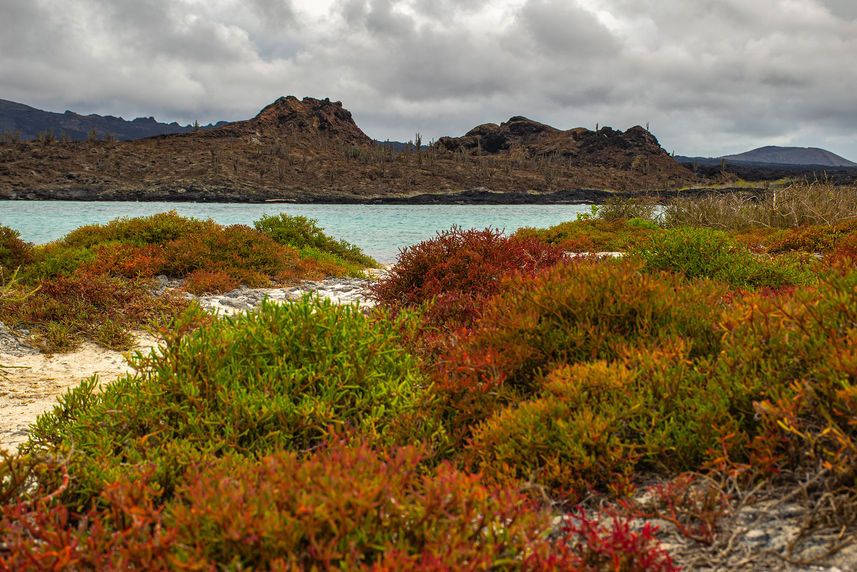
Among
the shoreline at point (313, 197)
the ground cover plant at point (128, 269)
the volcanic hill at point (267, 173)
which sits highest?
the volcanic hill at point (267, 173)

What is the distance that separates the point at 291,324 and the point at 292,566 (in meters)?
2.06

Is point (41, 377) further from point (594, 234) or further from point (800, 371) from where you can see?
point (594, 234)

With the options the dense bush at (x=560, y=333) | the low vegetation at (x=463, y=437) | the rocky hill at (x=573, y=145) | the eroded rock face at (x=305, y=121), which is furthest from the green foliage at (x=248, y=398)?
the eroded rock face at (x=305, y=121)

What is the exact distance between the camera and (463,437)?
2.86 metres

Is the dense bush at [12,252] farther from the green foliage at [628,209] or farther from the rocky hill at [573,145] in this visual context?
the rocky hill at [573,145]

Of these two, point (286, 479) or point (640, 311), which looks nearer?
point (286, 479)

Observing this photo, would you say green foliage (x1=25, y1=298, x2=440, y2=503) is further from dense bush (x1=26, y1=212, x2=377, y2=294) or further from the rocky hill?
the rocky hill

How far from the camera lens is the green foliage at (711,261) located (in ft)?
19.5

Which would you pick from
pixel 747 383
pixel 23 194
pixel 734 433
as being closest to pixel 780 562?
pixel 734 433

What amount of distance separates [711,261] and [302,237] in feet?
38.0

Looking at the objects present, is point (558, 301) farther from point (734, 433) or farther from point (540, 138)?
point (540, 138)

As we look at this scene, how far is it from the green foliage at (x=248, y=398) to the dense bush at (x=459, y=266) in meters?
2.38

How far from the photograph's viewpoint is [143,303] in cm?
794

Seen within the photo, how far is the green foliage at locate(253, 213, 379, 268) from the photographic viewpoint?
48.1ft
